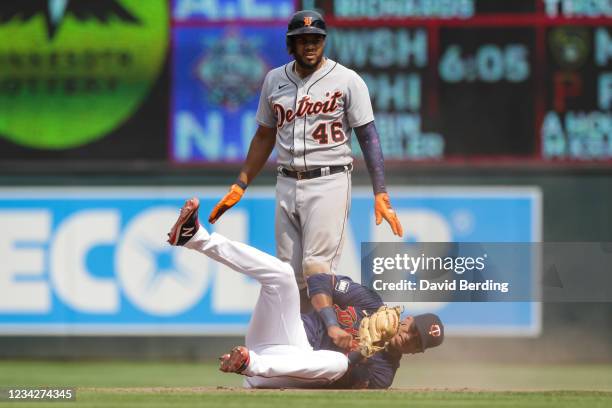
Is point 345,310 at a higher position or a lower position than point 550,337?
higher

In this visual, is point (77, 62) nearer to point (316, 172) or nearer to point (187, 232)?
point (316, 172)

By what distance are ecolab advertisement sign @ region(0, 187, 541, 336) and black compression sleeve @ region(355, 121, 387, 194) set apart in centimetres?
295

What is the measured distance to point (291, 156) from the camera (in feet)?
22.1

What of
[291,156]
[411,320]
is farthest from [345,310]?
[291,156]

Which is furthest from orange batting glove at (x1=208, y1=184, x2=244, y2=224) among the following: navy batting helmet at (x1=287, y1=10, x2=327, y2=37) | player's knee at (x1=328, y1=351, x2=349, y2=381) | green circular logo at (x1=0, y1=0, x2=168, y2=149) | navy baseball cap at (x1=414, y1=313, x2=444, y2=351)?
green circular logo at (x1=0, y1=0, x2=168, y2=149)

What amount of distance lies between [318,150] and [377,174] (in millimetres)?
301

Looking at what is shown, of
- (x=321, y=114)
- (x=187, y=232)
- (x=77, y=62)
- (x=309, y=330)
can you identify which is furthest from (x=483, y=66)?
(x=187, y=232)

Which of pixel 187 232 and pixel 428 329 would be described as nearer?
pixel 187 232

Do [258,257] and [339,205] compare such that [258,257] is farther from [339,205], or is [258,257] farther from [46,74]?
[46,74]

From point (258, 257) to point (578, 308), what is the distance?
399 centimetres

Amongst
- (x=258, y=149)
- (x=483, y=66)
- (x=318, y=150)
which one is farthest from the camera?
(x=483, y=66)

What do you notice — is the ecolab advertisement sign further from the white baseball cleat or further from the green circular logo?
the white baseball cleat

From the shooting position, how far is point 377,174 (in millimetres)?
6641

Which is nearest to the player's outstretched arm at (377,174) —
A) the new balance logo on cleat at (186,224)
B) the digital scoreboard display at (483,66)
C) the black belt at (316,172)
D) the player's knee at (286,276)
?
the black belt at (316,172)
